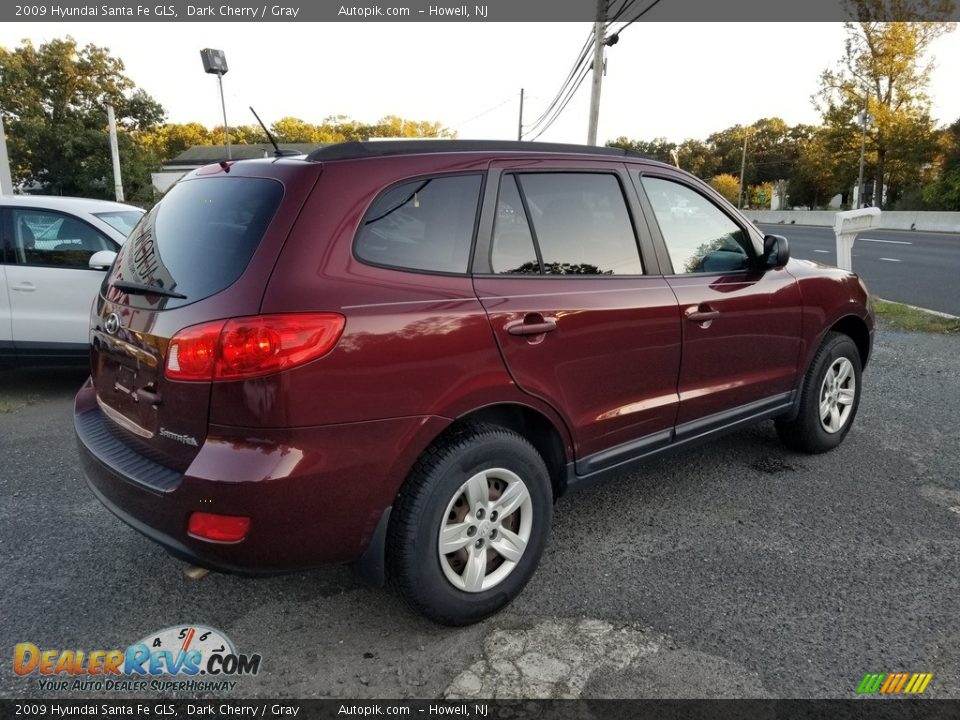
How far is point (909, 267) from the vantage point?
1598 centimetres

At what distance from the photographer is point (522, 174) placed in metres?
3.10

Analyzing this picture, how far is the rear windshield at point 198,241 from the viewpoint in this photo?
247cm

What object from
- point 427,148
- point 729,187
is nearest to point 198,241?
A: point 427,148

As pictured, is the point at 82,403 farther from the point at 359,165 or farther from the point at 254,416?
the point at 359,165

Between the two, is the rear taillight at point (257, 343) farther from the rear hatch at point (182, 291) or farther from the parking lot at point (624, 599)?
the parking lot at point (624, 599)

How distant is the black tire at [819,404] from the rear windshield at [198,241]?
3347mm

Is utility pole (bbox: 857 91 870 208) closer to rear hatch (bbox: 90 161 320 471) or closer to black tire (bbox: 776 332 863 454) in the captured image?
black tire (bbox: 776 332 863 454)

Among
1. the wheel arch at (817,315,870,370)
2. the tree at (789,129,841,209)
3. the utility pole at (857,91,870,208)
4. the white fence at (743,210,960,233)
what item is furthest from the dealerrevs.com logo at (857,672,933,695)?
the tree at (789,129,841,209)

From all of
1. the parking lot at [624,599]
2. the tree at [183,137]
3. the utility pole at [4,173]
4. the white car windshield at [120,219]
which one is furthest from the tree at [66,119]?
the parking lot at [624,599]

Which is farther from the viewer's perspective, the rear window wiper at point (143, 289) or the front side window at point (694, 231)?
the front side window at point (694, 231)

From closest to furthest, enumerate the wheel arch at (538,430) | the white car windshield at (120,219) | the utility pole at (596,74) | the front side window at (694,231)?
the wheel arch at (538,430)
the front side window at (694,231)
the white car windshield at (120,219)
the utility pole at (596,74)

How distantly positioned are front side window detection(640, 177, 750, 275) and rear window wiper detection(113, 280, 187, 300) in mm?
2204

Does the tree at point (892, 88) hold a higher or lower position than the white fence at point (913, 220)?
higher

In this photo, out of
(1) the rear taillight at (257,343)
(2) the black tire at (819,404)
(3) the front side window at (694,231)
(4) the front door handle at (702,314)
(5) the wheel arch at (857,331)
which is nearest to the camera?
(1) the rear taillight at (257,343)
